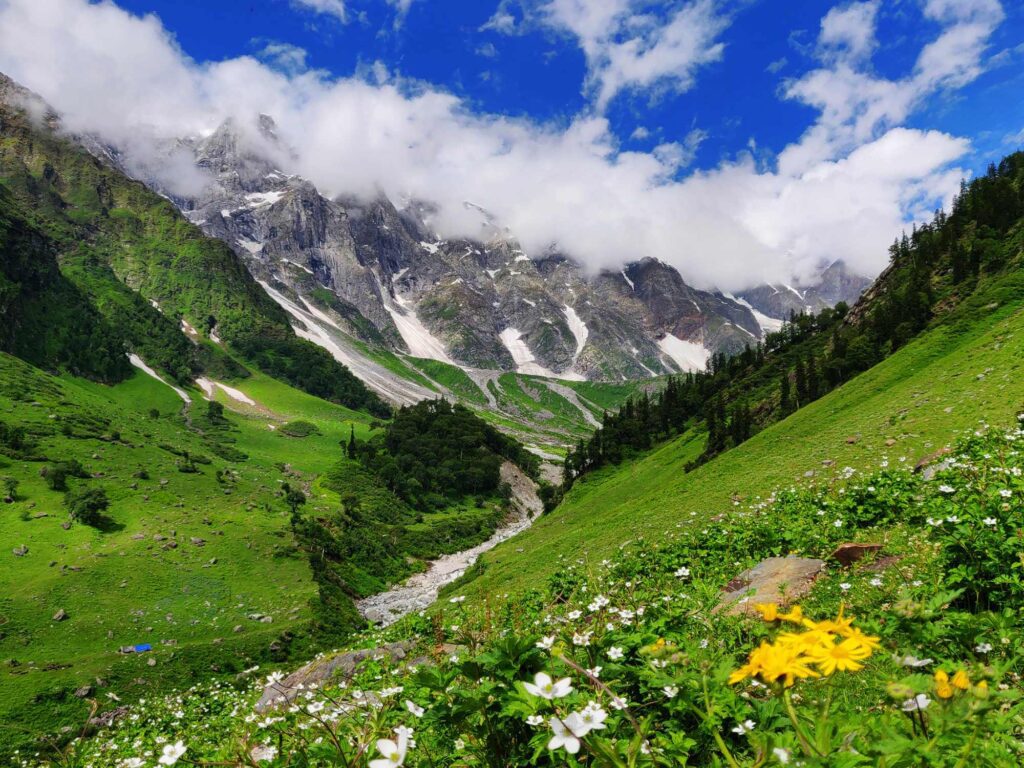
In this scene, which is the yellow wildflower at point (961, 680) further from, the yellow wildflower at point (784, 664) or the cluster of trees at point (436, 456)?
the cluster of trees at point (436, 456)

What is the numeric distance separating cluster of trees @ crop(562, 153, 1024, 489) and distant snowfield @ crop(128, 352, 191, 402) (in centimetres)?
11406

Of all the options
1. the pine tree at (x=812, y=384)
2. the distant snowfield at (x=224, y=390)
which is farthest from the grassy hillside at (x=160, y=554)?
the distant snowfield at (x=224, y=390)

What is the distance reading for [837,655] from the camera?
91.4 inches

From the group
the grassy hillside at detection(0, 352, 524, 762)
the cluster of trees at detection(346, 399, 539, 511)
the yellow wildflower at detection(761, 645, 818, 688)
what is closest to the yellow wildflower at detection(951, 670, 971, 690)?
the yellow wildflower at detection(761, 645, 818, 688)

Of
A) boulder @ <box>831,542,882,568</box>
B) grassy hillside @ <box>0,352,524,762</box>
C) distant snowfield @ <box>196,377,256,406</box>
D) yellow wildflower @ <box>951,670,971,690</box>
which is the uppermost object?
distant snowfield @ <box>196,377,256,406</box>

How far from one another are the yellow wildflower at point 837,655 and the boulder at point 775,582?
259 inches

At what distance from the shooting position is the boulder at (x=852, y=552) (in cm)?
987

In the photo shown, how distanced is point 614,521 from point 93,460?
62.2m

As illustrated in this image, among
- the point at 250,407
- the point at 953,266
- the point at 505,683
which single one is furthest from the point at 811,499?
the point at 250,407

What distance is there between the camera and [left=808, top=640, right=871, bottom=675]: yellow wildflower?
2205 mm

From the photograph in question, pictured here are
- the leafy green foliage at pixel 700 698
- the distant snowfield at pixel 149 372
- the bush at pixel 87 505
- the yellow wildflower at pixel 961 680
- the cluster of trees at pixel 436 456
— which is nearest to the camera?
the yellow wildflower at pixel 961 680

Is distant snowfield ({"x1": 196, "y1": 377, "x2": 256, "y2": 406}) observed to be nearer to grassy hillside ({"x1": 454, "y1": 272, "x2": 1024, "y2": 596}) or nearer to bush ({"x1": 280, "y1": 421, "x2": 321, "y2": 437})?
bush ({"x1": 280, "y1": 421, "x2": 321, "y2": 437})

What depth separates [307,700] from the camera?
5965 mm

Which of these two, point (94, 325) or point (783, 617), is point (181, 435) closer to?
point (94, 325)
